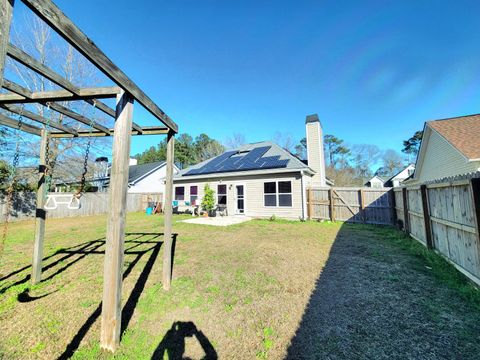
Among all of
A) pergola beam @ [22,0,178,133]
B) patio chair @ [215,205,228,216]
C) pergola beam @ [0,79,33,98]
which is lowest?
patio chair @ [215,205,228,216]

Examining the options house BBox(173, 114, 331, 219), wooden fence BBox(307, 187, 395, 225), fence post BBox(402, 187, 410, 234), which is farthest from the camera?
house BBox(173, 114, 331, 219)

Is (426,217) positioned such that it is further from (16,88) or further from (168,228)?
(16,88)

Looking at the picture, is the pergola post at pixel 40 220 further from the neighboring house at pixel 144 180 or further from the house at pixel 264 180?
the neighboring house at pixel 144 180

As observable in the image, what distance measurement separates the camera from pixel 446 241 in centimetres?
425

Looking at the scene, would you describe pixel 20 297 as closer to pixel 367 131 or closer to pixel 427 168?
pixel 427 168

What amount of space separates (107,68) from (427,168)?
16.2 metres

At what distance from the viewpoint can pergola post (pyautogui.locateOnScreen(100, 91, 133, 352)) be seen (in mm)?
2002

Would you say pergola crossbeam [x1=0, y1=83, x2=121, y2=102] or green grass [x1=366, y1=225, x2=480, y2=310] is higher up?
pergola crossbeam [x1=0, y1=83, x2=121, y2=102]

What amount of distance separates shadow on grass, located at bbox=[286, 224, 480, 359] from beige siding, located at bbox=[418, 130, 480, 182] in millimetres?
6819

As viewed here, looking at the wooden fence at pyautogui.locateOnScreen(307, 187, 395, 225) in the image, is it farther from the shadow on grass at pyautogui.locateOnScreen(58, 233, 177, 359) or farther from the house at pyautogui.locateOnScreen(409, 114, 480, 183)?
the shadow on grass at pyautogui.locateOnScreen(58, 233, 177, 359)

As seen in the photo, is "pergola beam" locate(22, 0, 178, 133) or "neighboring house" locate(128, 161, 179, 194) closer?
"pergola beam" locate(22, 0, 178, 133)

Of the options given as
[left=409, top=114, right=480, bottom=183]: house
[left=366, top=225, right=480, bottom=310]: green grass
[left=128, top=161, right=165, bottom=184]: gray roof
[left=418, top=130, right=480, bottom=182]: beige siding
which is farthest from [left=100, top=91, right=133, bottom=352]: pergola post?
[left=128, top=161, right=165, bottom=184]: gray roof

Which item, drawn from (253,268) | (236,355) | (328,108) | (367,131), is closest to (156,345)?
(236,355)

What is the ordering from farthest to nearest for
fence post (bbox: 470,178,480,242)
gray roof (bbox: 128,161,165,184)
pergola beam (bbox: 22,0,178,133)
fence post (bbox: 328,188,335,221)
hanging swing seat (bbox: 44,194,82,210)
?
gray roof (bbox: 128,161,165,184)
fence post (bbox: 328,188,335,221)
hanging swing seat (bbox: 44,194,82,210)
fence post (bbox: 470,178,480,242)
pergola beam (bbox: 22,0,178,133)
